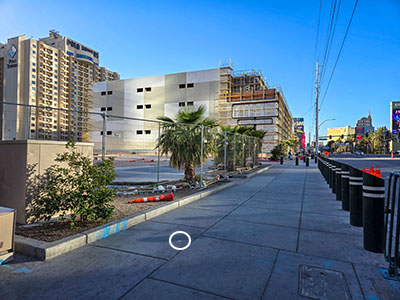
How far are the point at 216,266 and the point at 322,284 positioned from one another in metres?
1.27

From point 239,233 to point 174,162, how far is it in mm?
5508

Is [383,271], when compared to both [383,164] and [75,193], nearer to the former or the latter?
[75,193]

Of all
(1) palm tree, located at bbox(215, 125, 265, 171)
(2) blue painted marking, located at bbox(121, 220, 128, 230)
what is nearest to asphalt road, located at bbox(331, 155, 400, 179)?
(1) palm tree, located at bbox(215, 125, 265, 171)

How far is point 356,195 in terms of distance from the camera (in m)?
4.81

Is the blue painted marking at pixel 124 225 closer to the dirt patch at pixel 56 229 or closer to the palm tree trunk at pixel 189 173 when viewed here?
the dirt patch at pixel 56 229

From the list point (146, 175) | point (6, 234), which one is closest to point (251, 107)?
point (146, 175)

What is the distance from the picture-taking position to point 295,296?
2.52 meters

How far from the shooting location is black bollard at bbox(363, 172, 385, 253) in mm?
3518

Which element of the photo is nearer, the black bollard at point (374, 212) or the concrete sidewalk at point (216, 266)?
the concrete sidewalk at point (216, 266)

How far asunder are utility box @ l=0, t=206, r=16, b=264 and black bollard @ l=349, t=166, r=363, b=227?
231 inches

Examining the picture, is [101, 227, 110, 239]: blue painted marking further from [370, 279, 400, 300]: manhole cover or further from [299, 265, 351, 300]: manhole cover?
[370, 279, 400, 300]: manhole cover

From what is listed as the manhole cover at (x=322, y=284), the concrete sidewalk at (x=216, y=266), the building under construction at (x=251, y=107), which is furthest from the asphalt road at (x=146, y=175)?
the building under construction at (x=251, y=107)

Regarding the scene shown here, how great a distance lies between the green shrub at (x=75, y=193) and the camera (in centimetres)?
407

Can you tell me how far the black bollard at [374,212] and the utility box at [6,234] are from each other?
16.8 feet
